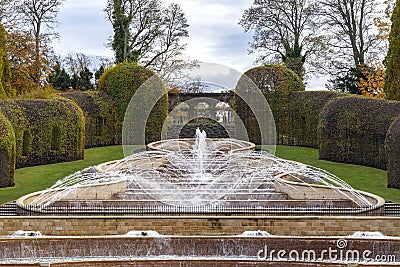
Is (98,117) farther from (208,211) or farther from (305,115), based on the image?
(208,211)

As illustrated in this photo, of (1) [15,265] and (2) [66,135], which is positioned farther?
(2) [66,135]

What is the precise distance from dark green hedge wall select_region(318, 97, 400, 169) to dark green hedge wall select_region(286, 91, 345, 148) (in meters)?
3.20

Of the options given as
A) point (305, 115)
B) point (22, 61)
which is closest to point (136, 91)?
point (305, 115)

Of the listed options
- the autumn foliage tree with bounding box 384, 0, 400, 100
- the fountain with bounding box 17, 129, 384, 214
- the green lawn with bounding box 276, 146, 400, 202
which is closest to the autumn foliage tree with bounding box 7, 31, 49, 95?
the fountain with bounding box 17, 129, 384, 214

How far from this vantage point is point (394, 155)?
51.3 ft

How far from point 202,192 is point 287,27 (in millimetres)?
22835

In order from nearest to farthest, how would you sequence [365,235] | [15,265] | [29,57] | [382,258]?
[15,265], [382,258], [365,235], [29,57]

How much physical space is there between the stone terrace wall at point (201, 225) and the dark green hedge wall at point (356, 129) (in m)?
8.69

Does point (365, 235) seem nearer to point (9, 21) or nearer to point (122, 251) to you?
point (122, 251)

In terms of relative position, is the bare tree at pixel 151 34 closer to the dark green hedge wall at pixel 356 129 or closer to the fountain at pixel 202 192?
the dark green hedge wall at pixel 356 129

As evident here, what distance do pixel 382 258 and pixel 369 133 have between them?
36.8ft

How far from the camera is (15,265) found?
8.07 metres

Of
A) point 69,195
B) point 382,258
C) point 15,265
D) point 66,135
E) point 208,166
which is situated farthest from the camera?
point 66,135

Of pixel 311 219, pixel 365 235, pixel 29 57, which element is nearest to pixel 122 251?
pixel 311 219
